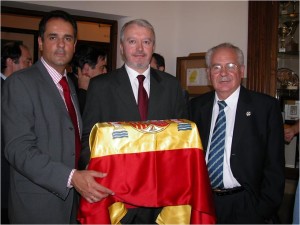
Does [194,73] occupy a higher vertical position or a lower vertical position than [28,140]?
higher

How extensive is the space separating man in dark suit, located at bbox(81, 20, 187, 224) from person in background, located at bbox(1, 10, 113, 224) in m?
0.12

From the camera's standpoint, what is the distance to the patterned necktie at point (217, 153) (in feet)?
7.36

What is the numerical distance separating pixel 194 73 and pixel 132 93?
2961mm

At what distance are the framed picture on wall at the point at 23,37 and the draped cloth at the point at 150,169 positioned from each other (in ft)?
15.6

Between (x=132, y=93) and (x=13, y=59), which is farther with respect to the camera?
(x=13, y=59)

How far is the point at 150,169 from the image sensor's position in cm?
171

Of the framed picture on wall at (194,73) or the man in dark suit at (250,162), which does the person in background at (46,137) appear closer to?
the man in dark suit at (250,162)

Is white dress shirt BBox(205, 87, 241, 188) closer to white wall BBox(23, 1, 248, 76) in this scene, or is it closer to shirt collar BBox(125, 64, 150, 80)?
shirt collar BBox(125, 64, 150, 80)

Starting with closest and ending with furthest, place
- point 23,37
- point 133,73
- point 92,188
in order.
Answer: point 92,188 < point 133,73 < point 23,37

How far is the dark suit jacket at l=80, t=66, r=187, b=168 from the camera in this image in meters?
1.97

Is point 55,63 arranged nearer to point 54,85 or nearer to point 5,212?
point 54,85

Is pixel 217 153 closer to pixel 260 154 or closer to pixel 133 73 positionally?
pixel 260 154

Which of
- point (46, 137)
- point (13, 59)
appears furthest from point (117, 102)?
point (13, 59)

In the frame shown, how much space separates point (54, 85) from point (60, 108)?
131mm
